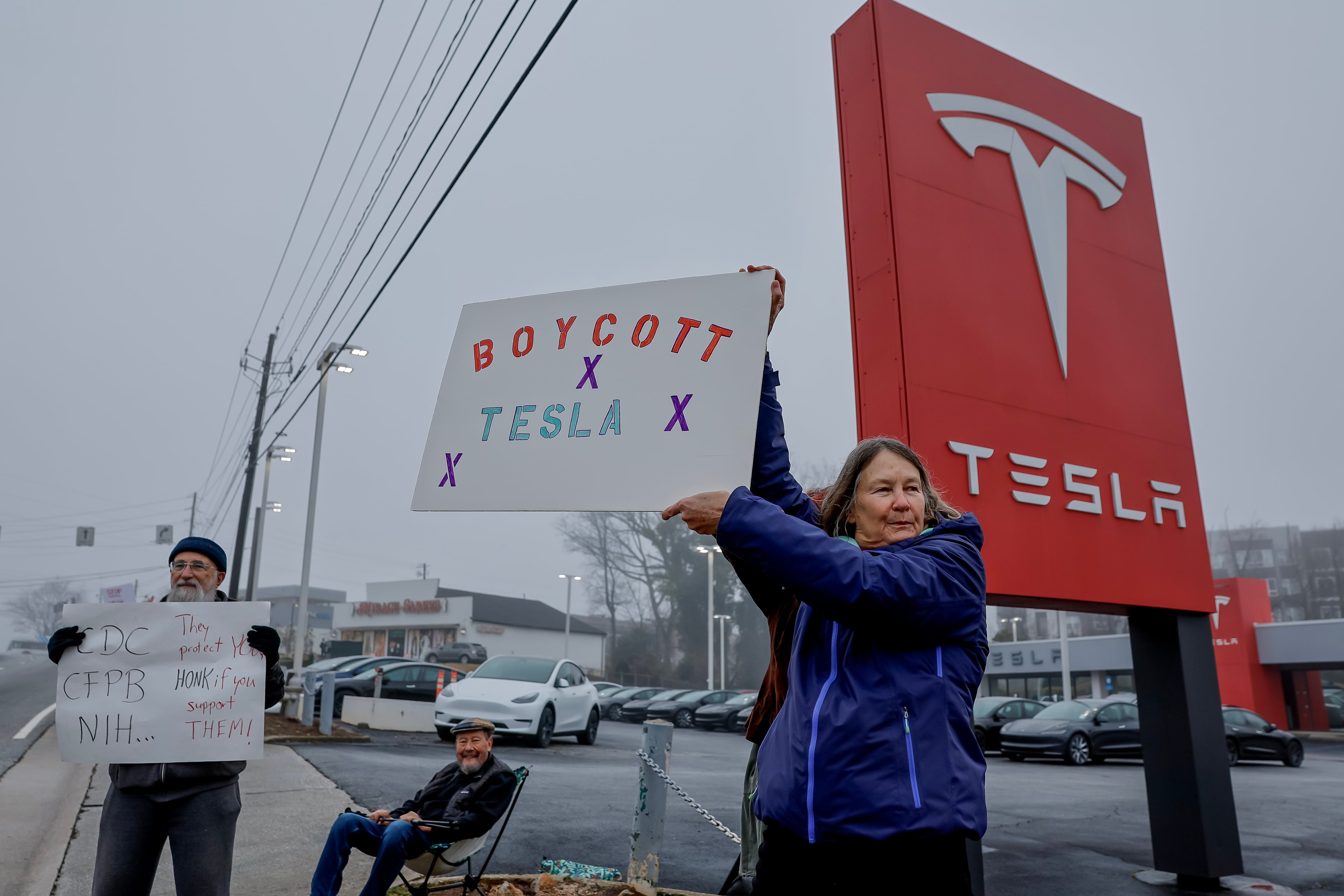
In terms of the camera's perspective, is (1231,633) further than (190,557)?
Yes

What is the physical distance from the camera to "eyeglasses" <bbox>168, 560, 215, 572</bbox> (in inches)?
145

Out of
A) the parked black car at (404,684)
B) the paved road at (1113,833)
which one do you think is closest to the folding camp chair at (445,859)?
the paved road at (1113,833)

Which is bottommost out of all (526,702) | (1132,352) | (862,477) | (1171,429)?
(526,702)

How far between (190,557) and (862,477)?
287 cm

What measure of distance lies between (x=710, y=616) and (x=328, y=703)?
28.0m

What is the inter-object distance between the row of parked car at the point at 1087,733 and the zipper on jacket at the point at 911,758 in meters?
18.7

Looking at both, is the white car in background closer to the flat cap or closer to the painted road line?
the painted road line

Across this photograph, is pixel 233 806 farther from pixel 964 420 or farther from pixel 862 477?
pixel 964 420

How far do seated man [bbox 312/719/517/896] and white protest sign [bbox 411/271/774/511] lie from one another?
226 cm

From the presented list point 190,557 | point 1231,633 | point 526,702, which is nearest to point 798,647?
point 190,557

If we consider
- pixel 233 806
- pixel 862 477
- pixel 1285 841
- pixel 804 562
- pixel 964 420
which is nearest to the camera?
pixel 804 562

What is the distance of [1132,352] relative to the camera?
6.61 m

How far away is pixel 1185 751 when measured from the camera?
6.15m

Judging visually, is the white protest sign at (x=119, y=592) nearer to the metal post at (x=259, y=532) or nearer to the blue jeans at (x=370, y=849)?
the metal post at (x=259, y=532)
